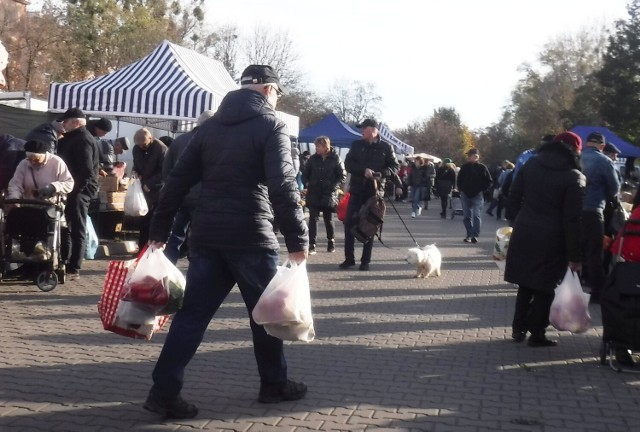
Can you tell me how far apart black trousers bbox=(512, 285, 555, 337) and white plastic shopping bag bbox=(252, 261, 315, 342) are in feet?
10.3

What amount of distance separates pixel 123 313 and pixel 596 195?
20.6 ft

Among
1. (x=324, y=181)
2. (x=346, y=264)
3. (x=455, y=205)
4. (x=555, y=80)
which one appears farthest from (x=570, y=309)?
(x=555, y=80)

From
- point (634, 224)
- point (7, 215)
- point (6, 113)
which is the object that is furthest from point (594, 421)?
point (6, 113)

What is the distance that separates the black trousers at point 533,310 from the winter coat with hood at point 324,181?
6649mm

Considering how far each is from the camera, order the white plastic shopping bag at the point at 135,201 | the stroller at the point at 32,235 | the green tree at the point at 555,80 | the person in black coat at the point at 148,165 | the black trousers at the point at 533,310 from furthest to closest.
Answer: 1. the green tree at the point at 555,80
2. the white plastic shopping bag at the point at 135,201
3. the person in black coat at the point at 148,165
4. the stroller at the point at 32,235
5. the black trousers at the point at 533,310

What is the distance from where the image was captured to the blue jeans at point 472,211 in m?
18.4

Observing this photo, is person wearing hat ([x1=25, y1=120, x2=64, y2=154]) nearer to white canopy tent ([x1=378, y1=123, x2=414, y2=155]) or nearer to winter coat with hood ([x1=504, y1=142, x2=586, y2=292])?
winter coat with hood ([x1=504, y1=142, x2=586, y2=292])

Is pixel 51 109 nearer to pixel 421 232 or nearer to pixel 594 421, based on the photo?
pixel 421 232

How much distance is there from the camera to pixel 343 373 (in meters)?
6.73

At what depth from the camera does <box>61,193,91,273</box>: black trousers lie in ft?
35.6

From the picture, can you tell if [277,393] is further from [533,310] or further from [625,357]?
[533,310]

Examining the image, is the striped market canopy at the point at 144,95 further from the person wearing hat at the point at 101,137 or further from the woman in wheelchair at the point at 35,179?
the woman in wheelchair at the point at 35,179

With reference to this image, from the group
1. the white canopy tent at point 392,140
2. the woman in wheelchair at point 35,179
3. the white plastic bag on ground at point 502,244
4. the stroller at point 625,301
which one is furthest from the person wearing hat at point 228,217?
the white canopy tent at point 392,140

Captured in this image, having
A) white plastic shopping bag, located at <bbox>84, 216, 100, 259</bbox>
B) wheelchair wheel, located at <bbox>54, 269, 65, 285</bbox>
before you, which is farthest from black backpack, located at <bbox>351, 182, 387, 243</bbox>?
wheelchair wheel, located at <bbox>54, 269, 65, 285</bbox>
